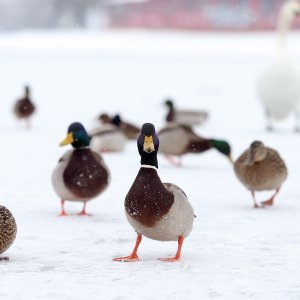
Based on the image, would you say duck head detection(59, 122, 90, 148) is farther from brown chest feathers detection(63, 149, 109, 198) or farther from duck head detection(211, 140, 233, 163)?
duck head detection(211, 140, 233, 163)

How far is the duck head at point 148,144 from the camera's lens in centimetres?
536

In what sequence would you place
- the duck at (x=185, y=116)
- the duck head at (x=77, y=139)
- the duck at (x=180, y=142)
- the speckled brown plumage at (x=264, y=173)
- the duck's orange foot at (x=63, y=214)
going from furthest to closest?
the duck at (x=185, y=116) < the duck at (x=180, y=142) < the speckled brown plumage at (x=264, y=173) < the duck head at (x=77, y=139) < the duck's orange foot at (x=63, y=214)

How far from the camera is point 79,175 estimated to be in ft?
23.9

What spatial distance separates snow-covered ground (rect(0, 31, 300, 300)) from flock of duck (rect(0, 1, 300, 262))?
22cm

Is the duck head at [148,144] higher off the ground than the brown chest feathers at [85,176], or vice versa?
the duck head at [148,144]

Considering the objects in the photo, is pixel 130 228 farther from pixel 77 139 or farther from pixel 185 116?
pixel 185 116

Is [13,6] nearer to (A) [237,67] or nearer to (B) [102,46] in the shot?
(B) [102,46]

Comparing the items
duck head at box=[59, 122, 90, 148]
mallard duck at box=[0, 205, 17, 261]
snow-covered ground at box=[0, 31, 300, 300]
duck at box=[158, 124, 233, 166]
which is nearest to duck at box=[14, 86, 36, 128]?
snow-covered ground at box=[0, 31, 300, 300]

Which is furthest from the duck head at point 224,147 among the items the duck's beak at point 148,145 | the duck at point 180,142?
the duck's beak at point 148,145

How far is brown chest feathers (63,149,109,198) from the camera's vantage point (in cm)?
727

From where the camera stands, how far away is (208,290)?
484 centimetres

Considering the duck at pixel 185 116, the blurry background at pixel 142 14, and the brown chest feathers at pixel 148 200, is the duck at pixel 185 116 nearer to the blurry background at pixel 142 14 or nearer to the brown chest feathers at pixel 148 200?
the brown chest feathers at pixel 148 200

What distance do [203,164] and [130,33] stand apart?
130ft

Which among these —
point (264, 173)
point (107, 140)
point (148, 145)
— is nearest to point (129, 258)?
point (148, 145)
